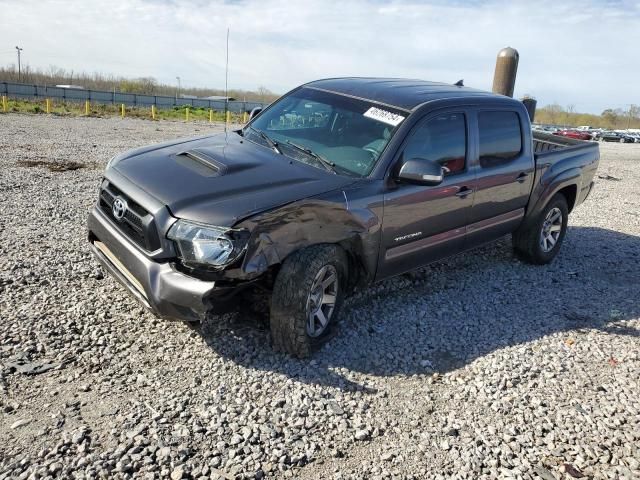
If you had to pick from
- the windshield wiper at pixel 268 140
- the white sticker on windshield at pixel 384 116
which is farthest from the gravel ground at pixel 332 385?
the white sticker on windshield at pixel 384 116

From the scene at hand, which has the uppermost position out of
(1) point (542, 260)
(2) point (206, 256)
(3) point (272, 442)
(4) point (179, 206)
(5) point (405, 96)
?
(5) point (405, 96)

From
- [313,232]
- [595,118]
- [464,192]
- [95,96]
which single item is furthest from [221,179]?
[595,118]

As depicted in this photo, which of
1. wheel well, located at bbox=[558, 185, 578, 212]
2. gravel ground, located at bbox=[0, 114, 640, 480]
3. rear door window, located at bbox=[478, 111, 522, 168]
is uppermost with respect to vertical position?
rear door window, located at bbox=[478, 111, 522, 168]

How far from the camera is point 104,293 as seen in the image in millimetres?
4324

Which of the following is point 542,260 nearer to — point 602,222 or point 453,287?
point 453,287

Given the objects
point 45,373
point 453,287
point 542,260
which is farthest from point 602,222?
point 45,373

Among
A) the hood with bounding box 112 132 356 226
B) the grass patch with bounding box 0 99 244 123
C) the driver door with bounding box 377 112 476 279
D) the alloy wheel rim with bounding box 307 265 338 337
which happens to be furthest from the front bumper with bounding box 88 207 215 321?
the grass patch with bounding box 0 99 244 123

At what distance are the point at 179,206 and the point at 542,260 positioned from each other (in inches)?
180

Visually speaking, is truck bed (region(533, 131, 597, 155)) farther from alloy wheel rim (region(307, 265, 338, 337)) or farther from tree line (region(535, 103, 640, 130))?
tree line (region(535, 103, 640, 130))

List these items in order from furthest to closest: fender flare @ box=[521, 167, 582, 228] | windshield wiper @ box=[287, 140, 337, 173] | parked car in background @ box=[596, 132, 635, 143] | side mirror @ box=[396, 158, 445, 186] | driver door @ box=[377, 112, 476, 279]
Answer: parked car in background @ box=[596, 132, 635, 143]
fender flare @ box=[521, 167, 582, 228]
driver door @ box=[377, 112, 476, 279]
windshield wiper @ box=[287, 140, 337, 173]
side mirror @ box=[396, 158, 445, 186]

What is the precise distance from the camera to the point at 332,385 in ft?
11.2

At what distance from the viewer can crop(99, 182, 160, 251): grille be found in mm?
3234

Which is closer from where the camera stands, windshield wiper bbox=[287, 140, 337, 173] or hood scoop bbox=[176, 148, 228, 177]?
hood scoop bbox=[176, 148, 228, 177]

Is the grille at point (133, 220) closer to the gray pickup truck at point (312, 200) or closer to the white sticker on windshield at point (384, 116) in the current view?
the gray pickup truck at point (312, 200)
